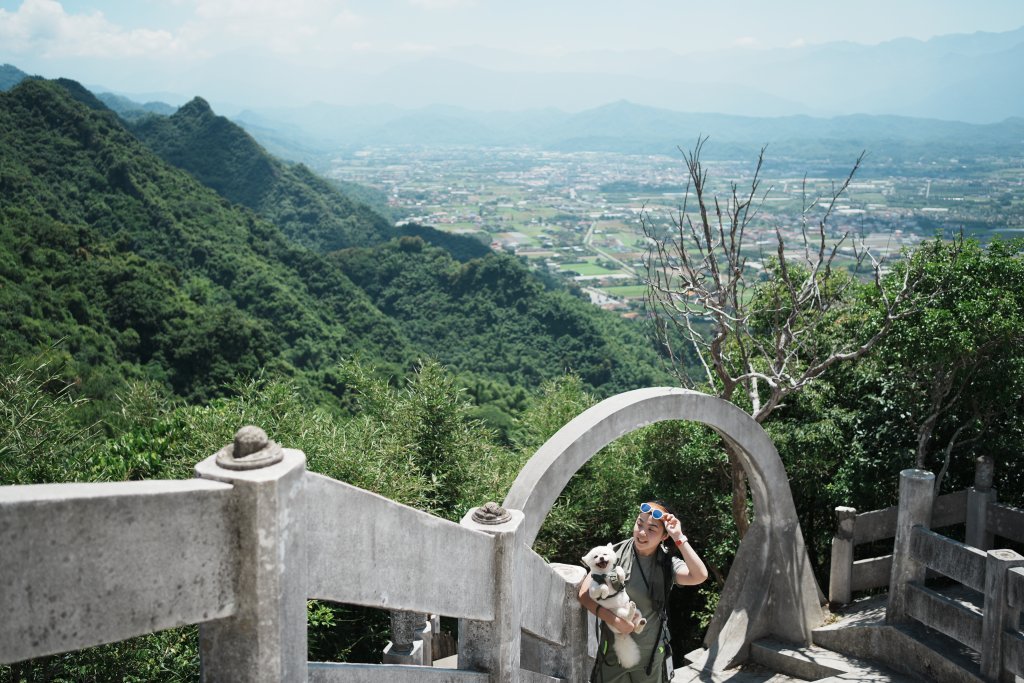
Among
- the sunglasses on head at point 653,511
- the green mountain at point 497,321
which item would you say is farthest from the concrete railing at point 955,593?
the green mountain at point 497,321

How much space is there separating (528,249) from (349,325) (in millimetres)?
34046

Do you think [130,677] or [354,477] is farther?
[354,477]

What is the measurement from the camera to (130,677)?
23.9ft

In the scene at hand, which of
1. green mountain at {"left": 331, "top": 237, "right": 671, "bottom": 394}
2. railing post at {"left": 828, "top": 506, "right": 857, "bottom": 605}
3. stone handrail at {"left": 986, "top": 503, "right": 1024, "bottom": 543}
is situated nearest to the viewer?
stone handrail at {"left": 986, "top": 503, "right": 1024, "bottom": 543}

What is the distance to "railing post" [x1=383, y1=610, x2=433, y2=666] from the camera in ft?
16.8

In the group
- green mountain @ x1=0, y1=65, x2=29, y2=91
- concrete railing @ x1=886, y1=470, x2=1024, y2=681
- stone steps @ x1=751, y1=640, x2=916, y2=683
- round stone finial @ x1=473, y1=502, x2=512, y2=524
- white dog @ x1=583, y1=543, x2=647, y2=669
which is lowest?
stone steps @ x1=751, y1=640, x2=916, y2=683

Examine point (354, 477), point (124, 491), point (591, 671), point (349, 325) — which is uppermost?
point (124, 491)

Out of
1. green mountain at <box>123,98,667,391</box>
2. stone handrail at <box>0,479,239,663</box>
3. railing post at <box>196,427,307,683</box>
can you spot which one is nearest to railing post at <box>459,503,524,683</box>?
railing post at <box>196,427,307,683</box>

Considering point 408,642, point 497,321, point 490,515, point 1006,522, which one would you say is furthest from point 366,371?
point 497,321

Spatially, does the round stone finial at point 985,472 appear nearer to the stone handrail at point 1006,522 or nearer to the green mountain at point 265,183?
the stone handrail at point 1006,522

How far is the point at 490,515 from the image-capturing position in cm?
348

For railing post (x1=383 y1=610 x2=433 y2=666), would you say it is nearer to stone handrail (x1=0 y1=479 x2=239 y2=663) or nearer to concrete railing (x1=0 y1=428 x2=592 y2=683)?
concrete railing (x1=0 y1=428 x2=592 y2=683)

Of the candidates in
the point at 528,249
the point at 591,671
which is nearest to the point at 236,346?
the point at 591,671

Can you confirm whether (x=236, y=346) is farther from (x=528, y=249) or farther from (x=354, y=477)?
(x=528, y=249)
